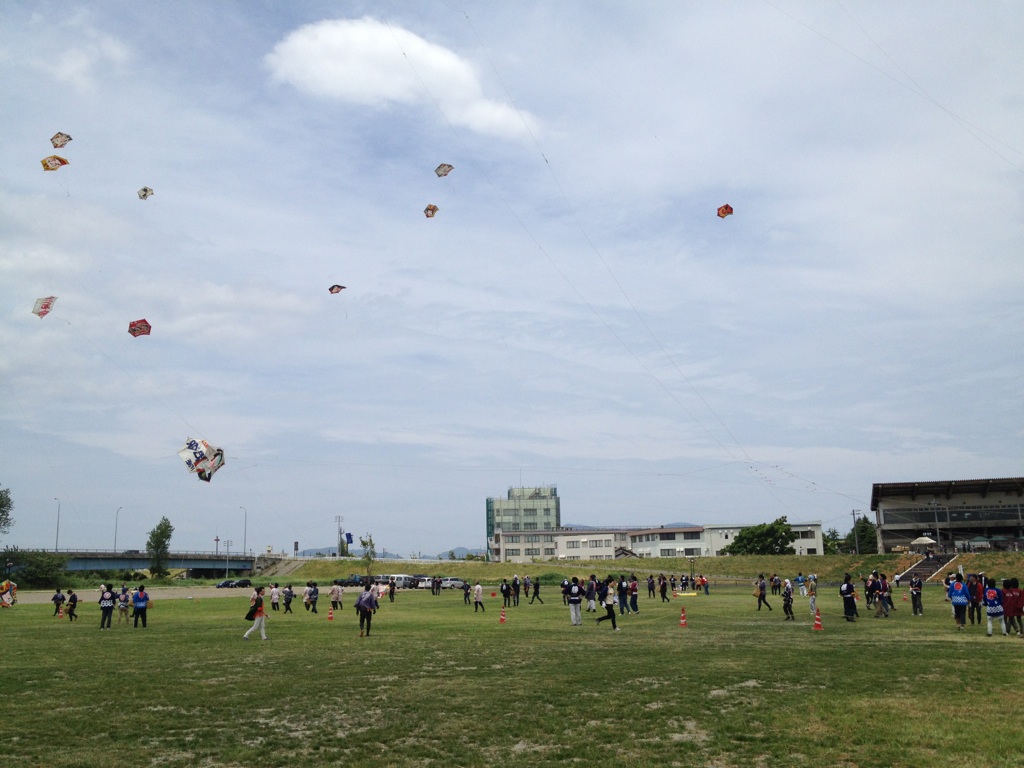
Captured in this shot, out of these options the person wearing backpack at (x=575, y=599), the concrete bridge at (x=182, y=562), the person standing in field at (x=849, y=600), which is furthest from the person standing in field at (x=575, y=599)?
the concrete bridge at (x=182, y=562)

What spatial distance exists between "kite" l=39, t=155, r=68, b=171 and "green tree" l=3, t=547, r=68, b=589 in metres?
75.2

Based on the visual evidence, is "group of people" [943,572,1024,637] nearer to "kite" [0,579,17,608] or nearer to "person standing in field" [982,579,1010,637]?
"person standing in field" [982,579,1010,637]

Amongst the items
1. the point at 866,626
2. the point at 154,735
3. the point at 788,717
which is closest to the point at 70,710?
the point at 154,735

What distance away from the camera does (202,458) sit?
141ft

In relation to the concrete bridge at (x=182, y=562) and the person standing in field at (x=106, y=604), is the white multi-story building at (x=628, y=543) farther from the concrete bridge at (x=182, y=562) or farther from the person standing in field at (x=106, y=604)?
the person standing in field at (x=106, y=604)

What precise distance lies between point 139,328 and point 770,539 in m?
93.5

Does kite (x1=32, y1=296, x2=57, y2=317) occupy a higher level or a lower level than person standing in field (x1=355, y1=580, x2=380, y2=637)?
higher

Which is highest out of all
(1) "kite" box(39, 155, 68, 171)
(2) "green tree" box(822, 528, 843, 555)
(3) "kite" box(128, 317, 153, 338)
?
(1) "kite" box(39, 155, 68, 171)

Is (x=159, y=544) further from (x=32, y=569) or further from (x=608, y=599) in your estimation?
(x=608, y=599)

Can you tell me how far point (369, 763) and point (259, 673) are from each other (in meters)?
8.77

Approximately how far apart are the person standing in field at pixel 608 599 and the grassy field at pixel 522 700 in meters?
2.97

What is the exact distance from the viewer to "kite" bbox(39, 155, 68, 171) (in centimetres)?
3366

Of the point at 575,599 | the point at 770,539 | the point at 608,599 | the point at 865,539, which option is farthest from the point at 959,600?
the point at 865,539

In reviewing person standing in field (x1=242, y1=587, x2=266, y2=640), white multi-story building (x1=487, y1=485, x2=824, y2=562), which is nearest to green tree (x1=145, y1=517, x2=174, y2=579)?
white multi-story building (x1=487, y1=485, x2=824, y2=562)
